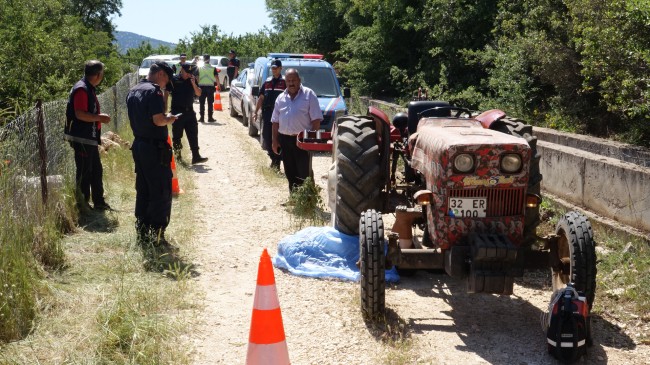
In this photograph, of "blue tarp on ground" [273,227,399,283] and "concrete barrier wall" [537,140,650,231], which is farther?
"concrete barrier wall" [537,140,650,231]

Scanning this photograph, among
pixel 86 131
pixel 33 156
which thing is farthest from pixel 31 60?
pixel 33 156

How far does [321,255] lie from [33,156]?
324cm

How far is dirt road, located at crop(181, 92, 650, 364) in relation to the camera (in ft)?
18.3

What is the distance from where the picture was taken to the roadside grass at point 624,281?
621 centimetres

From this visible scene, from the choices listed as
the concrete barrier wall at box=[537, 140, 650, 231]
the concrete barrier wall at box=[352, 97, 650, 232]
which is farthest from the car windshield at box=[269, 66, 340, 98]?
the concrete barrier wall at box=[537, 140, 650, 231]

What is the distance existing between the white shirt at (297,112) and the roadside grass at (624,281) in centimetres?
390

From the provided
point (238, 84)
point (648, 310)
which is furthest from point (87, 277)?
point (238, 84)

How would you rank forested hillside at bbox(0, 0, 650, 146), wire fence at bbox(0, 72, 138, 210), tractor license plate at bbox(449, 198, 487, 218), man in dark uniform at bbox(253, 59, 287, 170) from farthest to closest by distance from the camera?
man in dark uniform at bbox(253, 59, 287, 170)
forested hillside at bbox(0, 0, 650, 146)
wire fence at bbox(0, 72, 138, 210)
tractor license plate at bbox(449, 198, 487, 218)

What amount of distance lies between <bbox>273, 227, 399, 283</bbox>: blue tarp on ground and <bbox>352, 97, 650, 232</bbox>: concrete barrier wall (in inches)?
106

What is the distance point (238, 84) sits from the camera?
20969 mm

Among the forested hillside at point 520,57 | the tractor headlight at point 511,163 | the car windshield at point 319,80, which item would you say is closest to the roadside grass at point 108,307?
the tractor headlight at point 511,163

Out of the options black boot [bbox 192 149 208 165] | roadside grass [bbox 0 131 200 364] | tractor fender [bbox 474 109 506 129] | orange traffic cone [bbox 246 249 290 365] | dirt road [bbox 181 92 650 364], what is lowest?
dirt road [bbox 181 92 650 364]

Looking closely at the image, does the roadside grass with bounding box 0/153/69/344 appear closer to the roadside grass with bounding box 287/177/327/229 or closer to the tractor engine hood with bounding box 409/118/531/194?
the roadside grass with bounding box 287/177/327/229

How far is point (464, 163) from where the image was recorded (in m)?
5.75
